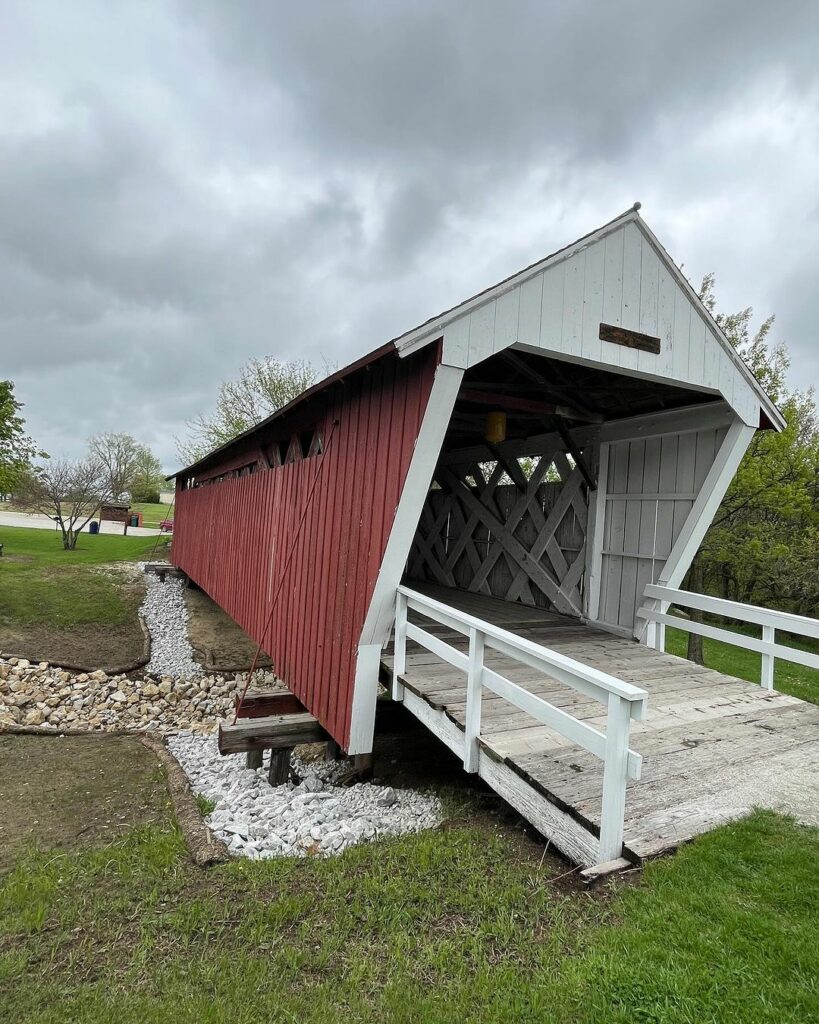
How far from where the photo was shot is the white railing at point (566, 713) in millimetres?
2287

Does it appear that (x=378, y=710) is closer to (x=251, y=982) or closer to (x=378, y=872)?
(x=378, y=872)

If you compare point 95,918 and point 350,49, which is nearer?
point 95,918

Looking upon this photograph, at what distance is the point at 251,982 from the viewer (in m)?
2.07

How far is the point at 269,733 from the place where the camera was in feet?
16.0

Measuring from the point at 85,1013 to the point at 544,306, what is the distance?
428 cm

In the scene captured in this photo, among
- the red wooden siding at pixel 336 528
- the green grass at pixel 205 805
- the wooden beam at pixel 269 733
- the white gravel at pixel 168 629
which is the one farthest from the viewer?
the white gravel at pixel 168 629

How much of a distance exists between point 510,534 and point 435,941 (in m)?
5.59

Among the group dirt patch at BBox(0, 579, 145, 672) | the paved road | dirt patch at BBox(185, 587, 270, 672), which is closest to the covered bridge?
dirt patch at BBox(185, 587, 270, 672)

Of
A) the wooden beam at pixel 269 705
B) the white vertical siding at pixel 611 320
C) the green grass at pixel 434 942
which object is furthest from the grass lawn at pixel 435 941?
the white vertical siding at pixel 611 320

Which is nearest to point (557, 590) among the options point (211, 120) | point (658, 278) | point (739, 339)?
point (658, 278)

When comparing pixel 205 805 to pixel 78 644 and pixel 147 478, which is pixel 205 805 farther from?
pixel 147 478

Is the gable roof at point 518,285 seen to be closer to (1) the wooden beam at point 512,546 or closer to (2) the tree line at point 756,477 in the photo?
(1) the wooden beam at point 512,546

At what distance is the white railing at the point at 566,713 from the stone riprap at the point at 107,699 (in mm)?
5434

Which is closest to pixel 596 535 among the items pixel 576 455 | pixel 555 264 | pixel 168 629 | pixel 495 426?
pixel 576 455
